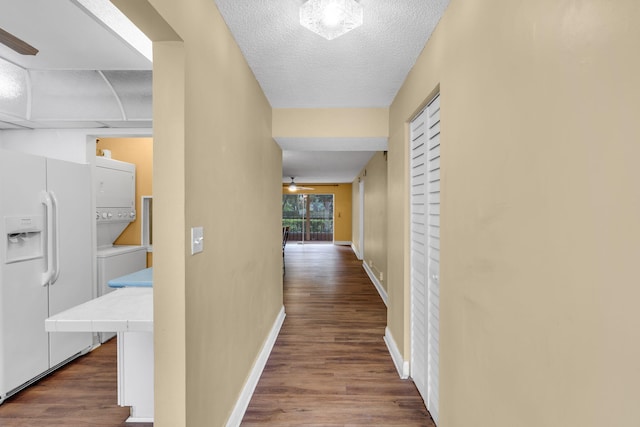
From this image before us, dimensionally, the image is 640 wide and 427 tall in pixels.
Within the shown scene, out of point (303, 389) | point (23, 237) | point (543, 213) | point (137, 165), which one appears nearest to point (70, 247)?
point (23, 237)

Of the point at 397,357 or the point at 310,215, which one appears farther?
the point at 310,215

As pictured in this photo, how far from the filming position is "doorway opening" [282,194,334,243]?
39.2ft

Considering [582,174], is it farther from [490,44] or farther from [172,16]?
[172,16]

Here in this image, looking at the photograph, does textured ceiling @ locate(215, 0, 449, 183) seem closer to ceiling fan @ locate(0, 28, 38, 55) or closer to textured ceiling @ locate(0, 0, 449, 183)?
textured ceiling @ locate(0, 0, 449, 183)

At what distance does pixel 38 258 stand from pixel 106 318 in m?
1.59

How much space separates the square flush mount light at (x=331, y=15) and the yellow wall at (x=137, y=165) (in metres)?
3.31

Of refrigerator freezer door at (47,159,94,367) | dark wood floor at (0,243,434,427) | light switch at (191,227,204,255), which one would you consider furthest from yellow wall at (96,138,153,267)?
light switch at (191,227,204,255)

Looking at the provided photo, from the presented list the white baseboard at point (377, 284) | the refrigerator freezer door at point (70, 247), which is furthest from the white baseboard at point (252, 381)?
the white baseboard at point (377, 284)

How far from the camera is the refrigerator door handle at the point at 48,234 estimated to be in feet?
8.13

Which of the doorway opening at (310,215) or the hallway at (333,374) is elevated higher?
the doorway opening at (310,215)

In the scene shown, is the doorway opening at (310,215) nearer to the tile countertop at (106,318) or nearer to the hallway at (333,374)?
the hallway at (333,374)

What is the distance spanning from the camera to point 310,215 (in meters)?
12.1

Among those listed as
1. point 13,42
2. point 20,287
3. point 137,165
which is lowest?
point 20,287

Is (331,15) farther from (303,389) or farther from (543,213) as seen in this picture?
(303,389)
